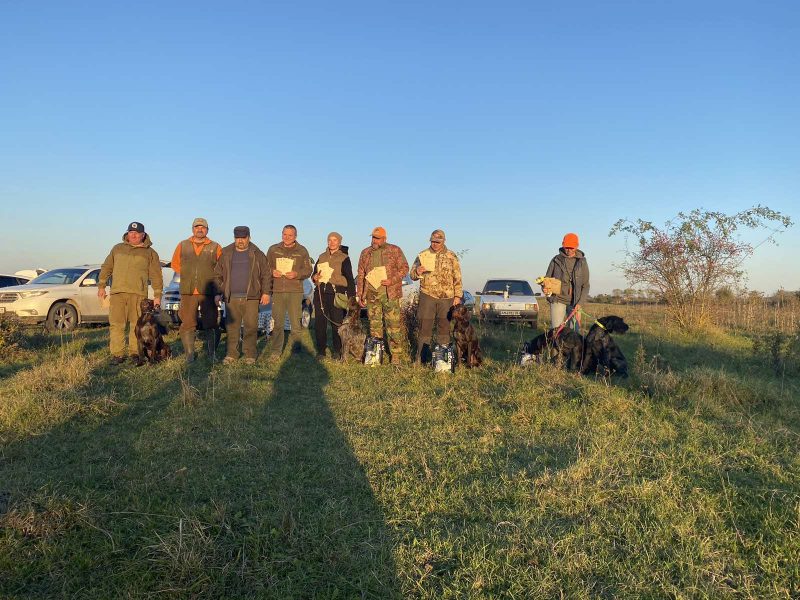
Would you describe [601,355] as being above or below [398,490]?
above

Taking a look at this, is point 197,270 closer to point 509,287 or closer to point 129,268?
point 129,268

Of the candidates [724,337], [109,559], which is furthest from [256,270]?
[724,337]

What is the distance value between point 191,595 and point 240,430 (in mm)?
2156

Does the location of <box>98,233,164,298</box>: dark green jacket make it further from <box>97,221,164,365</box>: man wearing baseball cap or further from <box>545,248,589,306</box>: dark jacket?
<box>545,248,589,306</box>: dark jacket

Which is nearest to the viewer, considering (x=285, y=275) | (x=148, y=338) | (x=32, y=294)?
(x=148, y=338)

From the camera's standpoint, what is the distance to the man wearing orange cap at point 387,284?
755 centimetres

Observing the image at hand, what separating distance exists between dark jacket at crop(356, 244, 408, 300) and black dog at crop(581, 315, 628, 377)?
2.58m

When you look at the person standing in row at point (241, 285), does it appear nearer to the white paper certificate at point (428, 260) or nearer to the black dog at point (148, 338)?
the black dog at point (148, 338)

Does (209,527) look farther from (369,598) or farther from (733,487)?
(733,487)

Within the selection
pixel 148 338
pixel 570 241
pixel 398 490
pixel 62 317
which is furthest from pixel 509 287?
pixel 398 490

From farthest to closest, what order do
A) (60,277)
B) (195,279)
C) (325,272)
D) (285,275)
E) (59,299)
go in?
(60,277) → (59,299) → (325,272) → (285,275) → (195,279)

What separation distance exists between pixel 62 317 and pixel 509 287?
10.7 metres

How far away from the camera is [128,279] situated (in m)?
7.38

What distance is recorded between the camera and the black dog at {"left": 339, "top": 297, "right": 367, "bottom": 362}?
759 centimetres
